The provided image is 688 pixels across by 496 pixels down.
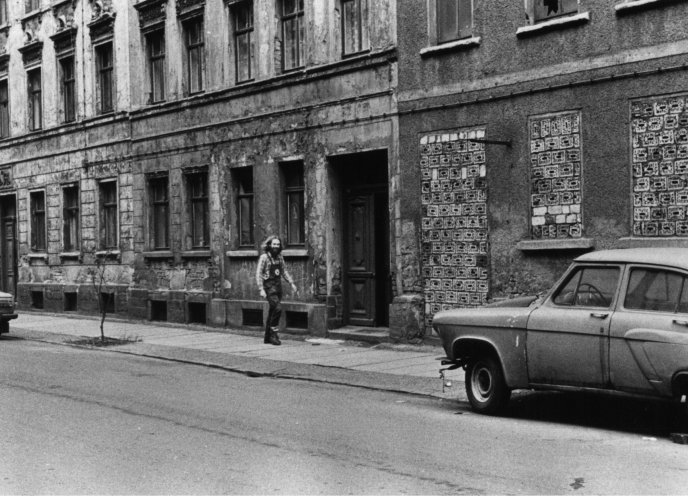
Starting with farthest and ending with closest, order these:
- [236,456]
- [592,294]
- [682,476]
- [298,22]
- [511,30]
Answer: [298,22]
[511,30]
[592,294]
[236,456]
[682,476]

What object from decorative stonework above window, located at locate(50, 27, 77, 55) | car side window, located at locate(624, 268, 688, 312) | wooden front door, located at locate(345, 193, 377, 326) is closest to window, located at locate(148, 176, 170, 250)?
decorative stonework above window, located at locate(50, 27, 77, 55)

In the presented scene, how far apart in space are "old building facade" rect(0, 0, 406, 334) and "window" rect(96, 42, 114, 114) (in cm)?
4

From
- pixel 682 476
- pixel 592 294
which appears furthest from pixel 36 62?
pixel 682 476

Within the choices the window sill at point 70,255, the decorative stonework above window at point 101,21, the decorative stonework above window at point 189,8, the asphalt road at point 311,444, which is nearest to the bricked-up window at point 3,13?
the decorative stonework above window at point 101,21

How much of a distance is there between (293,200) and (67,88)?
1114 cm

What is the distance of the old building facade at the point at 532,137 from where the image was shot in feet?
45.7

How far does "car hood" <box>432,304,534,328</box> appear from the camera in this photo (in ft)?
33.0

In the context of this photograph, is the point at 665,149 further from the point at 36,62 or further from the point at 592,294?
the point at 36,62

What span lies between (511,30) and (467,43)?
89 cm

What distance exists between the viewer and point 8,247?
105 ft

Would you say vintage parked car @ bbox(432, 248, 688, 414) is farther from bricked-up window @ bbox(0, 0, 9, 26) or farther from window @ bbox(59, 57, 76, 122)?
bricked-up window @ bbox(0, 0, 9, 26)

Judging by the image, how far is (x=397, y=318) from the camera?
1761cm

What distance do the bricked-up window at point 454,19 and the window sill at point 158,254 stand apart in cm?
953

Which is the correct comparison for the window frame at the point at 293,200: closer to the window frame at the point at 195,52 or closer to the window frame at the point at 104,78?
the window frame at the point at 195,52
